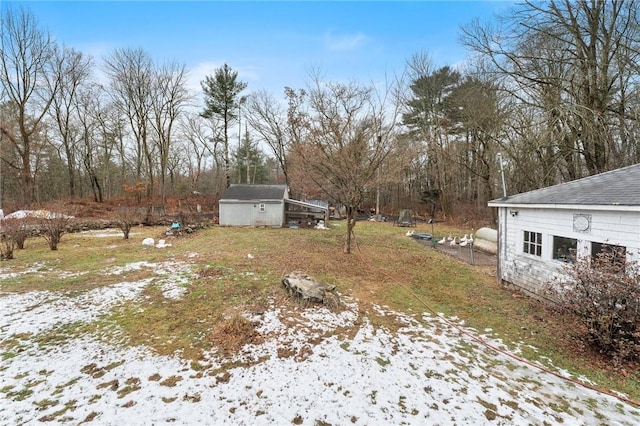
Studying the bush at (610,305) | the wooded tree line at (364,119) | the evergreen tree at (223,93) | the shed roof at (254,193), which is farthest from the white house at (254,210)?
the bush at (610,305)

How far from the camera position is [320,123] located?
905 cm

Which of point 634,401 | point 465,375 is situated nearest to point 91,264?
point 465,375

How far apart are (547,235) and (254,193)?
1556 centimetres

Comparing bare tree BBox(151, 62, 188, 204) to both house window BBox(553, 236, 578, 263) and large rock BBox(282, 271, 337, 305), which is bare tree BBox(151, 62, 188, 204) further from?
house window BBox(553, 236, 578, 263)

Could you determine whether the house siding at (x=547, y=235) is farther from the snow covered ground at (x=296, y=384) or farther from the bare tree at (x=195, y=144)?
the bare tree at (x=195, y=144)

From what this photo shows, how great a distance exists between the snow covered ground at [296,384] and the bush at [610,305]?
103 centimetres

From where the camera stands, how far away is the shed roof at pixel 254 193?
17.4m

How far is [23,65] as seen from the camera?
52.1ft

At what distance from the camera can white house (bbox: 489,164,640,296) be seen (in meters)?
4.22

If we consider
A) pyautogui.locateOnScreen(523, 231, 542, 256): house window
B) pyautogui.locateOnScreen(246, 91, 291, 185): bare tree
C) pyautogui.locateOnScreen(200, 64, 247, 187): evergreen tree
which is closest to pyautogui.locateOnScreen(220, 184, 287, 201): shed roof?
pyautogui.locateOnScreen(246, 91, 291, 185): bare tree

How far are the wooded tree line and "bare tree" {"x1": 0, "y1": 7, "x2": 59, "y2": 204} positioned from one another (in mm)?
75

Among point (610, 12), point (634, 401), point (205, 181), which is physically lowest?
point (634, 401)

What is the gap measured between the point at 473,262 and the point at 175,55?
975 inches

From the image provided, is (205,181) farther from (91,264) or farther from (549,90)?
(549,90)
